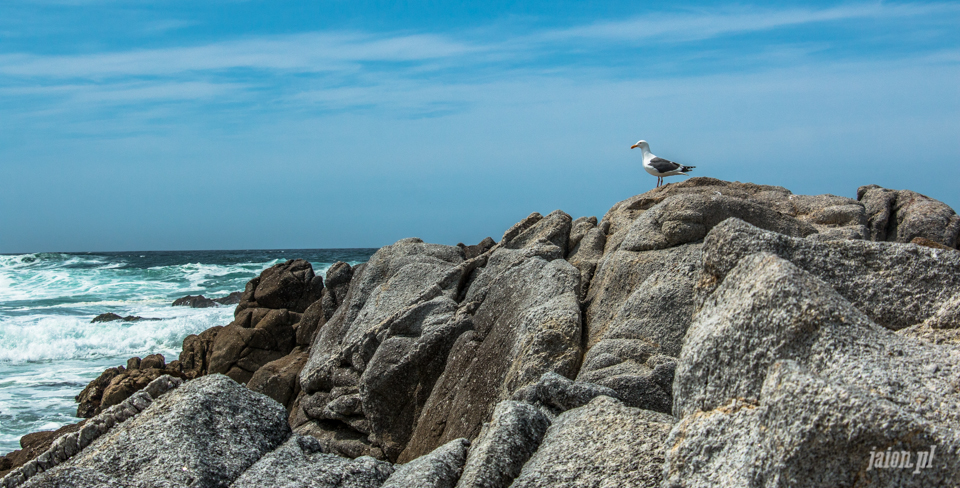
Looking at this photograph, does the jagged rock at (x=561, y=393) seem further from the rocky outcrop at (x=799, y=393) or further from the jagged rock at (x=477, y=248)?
the jagged rock at (x=477, y=248)

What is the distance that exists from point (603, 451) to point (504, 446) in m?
0.80

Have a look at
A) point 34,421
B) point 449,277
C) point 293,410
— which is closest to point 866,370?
point 449,277

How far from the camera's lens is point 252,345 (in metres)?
19.6

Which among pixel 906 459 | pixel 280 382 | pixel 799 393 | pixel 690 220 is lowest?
pixel 280 382

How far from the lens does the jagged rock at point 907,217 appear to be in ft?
53.9

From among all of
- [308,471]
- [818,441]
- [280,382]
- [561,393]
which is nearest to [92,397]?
[280,382]

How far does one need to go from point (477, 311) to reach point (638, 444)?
625 cm

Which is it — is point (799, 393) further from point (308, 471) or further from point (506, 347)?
point (506, 347)

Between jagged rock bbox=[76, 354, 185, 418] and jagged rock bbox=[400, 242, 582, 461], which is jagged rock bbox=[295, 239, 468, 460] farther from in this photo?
jagged rock bbox=[76, 354, 185, 418]

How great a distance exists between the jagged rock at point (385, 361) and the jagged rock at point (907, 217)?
10.4 m

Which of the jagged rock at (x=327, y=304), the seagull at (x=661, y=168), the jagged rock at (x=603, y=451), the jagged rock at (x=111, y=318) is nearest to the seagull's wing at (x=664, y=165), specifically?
the seagull at (x=661, y=168)

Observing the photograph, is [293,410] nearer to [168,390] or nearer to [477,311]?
[477,311]

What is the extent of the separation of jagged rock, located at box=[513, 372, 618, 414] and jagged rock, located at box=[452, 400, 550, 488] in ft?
0.99

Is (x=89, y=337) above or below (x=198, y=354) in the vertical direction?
below
